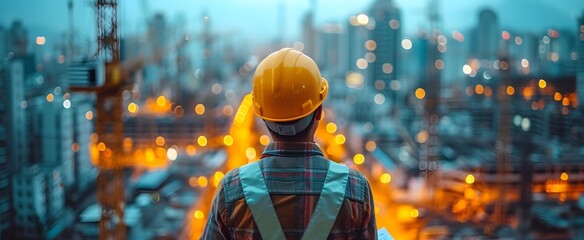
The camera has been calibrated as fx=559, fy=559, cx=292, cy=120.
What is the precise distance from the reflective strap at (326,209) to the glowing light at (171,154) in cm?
628

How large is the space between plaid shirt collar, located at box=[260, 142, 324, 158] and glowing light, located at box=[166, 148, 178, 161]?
6253 mm

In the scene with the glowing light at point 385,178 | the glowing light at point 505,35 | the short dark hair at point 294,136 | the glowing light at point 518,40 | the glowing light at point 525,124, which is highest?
the glowing light at point 505,35

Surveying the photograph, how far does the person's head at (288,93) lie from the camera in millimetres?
618

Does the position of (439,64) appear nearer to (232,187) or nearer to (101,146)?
(101,146)

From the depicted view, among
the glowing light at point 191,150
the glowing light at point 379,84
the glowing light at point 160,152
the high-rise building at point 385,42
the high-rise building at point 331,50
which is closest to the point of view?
the glowing light at point 160,152

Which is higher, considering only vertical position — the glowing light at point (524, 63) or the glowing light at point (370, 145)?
the glowing light at point (524, 63)

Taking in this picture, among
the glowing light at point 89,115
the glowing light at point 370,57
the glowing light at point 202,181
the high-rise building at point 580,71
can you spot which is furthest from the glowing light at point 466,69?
the glowing light at point 89,115

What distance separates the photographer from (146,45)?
7.38m

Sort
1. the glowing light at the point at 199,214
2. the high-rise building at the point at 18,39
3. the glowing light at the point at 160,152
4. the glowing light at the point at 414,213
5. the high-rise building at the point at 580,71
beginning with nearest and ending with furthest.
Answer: the high-rise building at the point at 18,39, the high-rise building at the point at 580,71, the glowing light at the point at 199,214, the glowing light at the point at 414,213, the glowing light at the point at 160,152

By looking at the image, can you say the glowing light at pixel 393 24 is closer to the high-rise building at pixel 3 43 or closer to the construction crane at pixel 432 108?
the construction crane at pixel 432 108

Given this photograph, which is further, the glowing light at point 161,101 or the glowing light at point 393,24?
the glowing light at point 393,24

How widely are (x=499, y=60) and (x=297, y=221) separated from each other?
6225 millimetres

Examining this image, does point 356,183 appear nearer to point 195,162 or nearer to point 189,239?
point 189,239

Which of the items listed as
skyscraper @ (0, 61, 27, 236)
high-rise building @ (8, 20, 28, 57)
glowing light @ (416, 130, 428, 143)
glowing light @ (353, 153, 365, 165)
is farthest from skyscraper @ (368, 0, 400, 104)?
skyscraper @ (0, 61, 27, 236)
